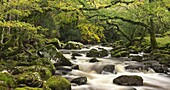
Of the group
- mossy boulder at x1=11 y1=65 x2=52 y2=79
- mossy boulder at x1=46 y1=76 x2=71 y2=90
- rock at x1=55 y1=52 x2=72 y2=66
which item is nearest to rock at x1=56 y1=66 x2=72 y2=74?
rock at x1=55 y1=52 x2=72 y2=66

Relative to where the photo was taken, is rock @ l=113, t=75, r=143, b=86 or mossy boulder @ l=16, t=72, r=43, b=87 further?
rock @ l=113, t=75, r=143, b=86

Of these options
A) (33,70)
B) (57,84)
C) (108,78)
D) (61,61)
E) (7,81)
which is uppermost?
(7,81)

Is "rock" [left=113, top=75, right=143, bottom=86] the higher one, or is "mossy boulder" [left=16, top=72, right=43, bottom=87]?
"mossy boulder" [left=16, top=72, right=43, bottom=87]

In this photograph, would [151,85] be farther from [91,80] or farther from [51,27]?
[51,27]

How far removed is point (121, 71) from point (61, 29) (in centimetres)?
2235

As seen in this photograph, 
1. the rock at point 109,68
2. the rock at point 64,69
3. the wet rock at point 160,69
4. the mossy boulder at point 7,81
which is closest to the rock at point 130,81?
the rock at point 109,68

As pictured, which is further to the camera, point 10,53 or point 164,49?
point 164,49

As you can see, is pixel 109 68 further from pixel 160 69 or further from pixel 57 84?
pixel 57 84

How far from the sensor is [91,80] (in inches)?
512

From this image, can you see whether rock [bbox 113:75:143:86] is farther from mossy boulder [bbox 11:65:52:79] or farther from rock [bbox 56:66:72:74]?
rock [bbox 56:66:72:74]

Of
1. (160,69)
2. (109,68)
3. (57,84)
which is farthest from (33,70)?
(160,69)

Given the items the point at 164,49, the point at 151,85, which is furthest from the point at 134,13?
the point at 151,85

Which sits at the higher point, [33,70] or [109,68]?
[33,70]

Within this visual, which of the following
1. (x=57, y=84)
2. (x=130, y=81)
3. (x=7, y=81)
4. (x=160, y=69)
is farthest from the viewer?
(x=160, y=69)
